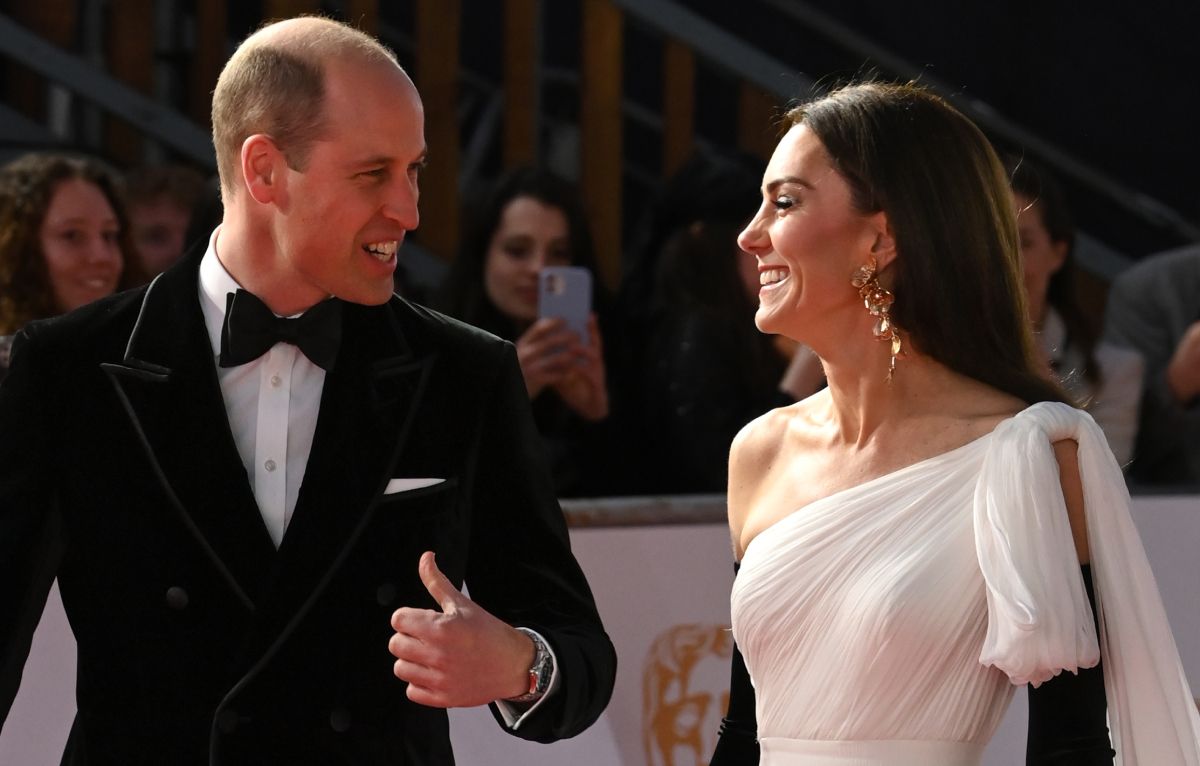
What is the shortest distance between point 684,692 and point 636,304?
160cm

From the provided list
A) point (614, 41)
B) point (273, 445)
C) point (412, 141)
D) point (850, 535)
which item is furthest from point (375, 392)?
point (614, 41)

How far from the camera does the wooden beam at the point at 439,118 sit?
22.0ft

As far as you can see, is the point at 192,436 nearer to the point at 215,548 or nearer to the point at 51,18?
the point at 215,548

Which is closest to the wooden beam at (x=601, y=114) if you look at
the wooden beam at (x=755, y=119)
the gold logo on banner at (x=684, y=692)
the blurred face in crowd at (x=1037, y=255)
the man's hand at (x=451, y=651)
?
the wooden beam at (x=755, y=119)

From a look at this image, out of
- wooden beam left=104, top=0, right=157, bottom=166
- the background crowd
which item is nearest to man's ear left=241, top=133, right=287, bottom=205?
the background crowd

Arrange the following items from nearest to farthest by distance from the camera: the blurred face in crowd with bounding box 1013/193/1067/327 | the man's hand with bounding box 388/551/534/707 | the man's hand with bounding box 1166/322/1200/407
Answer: the man's hand with bounding box 388/551/534/707 → the blurred face in crowd with bounding box 1013/193/1067/327 → the man's hand with bounding box 1166/322/1200/407

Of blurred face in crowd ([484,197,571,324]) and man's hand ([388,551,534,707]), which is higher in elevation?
blurred face in crowd ([484,197,571,324])

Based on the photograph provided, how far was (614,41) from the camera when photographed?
6.77m

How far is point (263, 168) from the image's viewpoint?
2.60 metres

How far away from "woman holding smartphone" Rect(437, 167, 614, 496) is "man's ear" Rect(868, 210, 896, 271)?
170cm

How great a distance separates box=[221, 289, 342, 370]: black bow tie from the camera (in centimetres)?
254

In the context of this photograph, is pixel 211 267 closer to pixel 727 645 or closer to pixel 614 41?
pixel 727 645

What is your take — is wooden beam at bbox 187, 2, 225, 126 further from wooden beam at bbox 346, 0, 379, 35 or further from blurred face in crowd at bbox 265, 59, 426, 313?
blurred face in crowd at bbox 265, 59, 426, 313

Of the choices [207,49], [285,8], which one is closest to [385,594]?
[285,8]
